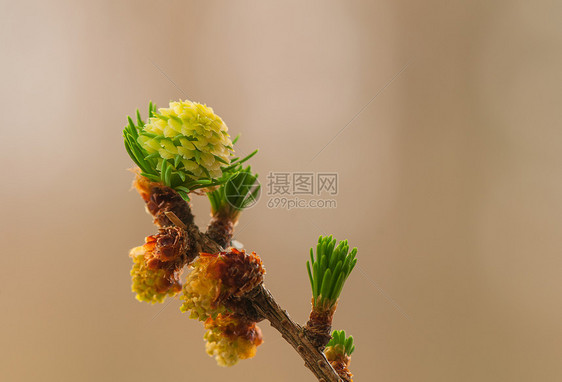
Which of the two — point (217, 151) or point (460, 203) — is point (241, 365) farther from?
point (217, 151)

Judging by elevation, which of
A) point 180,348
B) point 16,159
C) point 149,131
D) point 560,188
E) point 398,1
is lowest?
point 560,188

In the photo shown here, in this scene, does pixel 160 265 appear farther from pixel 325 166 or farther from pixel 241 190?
pixel 325 166

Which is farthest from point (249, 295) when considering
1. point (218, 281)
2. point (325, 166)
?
point (325, 166)

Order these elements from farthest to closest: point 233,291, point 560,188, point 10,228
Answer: point 560,188 → point 10,228 → point 233,291

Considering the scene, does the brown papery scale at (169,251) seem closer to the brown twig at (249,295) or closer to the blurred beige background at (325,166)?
the brown twig at (249,295)

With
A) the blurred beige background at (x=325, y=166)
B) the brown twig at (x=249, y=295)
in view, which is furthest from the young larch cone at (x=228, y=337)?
the blurred beige background at (x=325, y=166)

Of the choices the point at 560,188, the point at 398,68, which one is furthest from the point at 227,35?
the point at 560,188

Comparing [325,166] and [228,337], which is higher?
[325,166]
